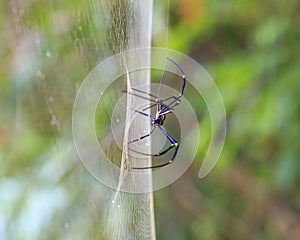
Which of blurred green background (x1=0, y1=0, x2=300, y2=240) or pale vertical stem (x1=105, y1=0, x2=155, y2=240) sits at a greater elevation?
blurred green background (x1=0, y1=0, x2=300, y2=240)

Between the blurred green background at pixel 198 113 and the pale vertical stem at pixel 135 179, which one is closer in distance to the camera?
the pale vertical stem at pixel 135 179

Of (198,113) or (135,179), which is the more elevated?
(198,113)

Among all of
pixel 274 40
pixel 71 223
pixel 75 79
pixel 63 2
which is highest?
pixel 274 40

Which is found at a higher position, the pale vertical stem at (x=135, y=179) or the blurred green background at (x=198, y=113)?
the blurred green background at (x=198, y=113)

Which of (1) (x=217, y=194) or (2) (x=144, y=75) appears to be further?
(1) (x=217, y=194)

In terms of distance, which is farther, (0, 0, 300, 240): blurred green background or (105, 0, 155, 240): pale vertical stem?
(0, 0, 300, 240): blurred green background

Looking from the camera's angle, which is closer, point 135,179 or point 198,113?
point 135,179

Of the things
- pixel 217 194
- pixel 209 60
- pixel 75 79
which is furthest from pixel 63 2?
pixel 217 194

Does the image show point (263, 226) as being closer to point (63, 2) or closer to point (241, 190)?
point (241, 190)
